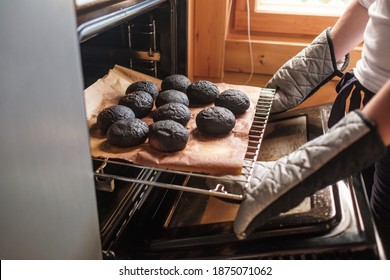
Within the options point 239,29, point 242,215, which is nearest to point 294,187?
point 242,215

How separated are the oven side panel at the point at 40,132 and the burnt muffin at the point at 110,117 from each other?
0.27 metres

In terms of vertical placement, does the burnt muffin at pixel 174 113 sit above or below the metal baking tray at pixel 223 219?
above

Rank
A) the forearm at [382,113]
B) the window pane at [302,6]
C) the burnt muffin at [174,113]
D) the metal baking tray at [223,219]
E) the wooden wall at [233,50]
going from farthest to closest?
1. the window pane at [302,6]
2. the wooden wall at [233,50]
3. the burnt muffin at [174,113]
4. the metal baking tray at [223,219]
5. the forearm at [382,113]

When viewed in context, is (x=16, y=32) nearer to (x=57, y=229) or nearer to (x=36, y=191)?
(x=36, y=191)

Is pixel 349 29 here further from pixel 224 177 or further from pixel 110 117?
pixel 110 117

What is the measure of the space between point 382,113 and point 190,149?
0.43 meters

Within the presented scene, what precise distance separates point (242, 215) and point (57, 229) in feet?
1.12

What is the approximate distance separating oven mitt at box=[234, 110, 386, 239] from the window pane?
977 mm

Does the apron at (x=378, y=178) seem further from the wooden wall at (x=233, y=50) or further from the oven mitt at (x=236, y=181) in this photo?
the wooden wall at (x=233, y=50)

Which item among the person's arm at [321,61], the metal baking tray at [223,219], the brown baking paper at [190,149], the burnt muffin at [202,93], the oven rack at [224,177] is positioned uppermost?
the person's arm at [321,61]

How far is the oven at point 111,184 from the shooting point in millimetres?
500

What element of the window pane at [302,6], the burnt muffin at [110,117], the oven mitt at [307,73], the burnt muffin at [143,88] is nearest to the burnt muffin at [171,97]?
the burnt muffin at [143,88]

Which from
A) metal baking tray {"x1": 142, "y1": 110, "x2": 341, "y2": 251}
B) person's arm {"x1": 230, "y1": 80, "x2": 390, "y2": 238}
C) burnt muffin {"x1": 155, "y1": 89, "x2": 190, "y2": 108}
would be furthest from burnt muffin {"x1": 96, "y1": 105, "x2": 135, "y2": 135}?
person's arm {"x1": 230, "y1": 80, "x2": 390, "y2": 238}

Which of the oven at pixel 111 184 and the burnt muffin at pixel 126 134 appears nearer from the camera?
the oven at pixel 111 184
